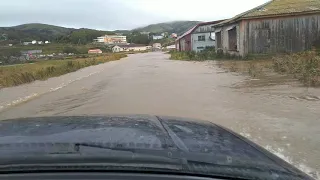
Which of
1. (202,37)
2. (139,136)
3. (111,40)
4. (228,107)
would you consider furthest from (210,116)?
(111,40)

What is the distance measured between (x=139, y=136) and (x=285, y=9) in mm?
28226

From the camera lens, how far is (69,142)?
1.88 m

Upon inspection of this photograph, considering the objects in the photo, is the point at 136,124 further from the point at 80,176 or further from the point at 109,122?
the point at 80,176

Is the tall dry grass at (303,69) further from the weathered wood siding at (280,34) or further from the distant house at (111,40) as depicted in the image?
the distant house at (111,40)

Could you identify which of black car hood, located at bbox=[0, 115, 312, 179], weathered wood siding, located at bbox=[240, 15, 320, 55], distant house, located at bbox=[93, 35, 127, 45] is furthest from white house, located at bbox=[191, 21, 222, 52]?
distant house, located at bbox=[93, 35, 127, 45]

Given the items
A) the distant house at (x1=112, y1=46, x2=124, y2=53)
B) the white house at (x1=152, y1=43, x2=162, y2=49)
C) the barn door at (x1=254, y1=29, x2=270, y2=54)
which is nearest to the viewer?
the barn door at (x1=254, y1=29, x2=270, y2=54)

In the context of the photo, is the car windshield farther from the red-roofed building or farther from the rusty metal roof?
the red-roofed building

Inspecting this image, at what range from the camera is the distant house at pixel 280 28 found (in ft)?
89.1

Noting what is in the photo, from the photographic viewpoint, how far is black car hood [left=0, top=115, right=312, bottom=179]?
186 cm

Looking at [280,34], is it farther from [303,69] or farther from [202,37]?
[202,37]

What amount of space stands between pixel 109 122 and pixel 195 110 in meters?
8.57

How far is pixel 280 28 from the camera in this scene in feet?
90.6

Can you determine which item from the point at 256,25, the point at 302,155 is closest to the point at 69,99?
the point at 302,155

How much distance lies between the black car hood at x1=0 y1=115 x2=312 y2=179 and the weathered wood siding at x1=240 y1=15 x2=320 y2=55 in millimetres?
26593
